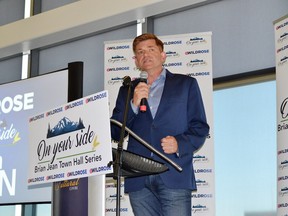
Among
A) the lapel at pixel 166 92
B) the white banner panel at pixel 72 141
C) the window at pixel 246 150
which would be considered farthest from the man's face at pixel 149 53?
the window at pixel 246 150

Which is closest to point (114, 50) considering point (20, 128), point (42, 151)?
point (20, 128)

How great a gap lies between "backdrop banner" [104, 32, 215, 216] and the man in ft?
1.63

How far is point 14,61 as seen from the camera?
7.31m

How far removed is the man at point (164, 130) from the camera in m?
3.60

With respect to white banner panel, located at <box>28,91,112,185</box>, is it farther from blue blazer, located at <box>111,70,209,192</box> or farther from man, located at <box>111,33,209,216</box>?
blue blazer, located at <box>111,70,209,192</box>

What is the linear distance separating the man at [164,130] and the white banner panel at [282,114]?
530mm

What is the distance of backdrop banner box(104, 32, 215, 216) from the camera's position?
14.5 ft

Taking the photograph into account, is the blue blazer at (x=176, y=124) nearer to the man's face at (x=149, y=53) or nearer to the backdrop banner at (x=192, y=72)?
the man's face at (x=149, y=53)

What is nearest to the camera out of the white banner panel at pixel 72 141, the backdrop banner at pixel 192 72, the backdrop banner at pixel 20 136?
the white banner panel at pixel 72 141

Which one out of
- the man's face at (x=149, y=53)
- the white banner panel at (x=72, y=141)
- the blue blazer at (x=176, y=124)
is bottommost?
the white banner panel at (x=72, y=141)

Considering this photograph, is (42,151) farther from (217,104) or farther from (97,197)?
(217,104)

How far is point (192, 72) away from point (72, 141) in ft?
7.18

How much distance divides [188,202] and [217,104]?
6.77 feet

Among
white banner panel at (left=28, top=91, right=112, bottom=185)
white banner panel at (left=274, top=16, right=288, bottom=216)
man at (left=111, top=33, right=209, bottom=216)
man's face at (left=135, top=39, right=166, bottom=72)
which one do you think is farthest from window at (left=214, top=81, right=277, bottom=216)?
white banner panel at (left=28, top=91, right=112, bottom=185)
